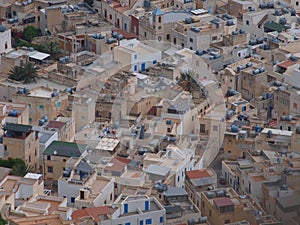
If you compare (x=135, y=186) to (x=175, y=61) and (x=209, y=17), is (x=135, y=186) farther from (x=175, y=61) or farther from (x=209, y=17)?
(x=209, y=17)

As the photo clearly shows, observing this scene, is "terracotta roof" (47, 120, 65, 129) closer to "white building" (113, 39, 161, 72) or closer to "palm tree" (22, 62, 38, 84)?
"palm tree" (22, 62, 38, 84)

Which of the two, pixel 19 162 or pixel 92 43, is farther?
pixel 92 43

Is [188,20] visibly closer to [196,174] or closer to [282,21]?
[282,21]

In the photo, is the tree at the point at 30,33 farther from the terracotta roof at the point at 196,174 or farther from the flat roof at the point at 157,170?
the terracotta roof at the point at 196,174

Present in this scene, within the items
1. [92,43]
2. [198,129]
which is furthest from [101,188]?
[92,43]

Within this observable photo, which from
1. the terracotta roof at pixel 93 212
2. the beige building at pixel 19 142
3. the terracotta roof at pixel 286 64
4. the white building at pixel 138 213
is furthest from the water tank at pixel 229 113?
the terracotta roof at pixel 93 212

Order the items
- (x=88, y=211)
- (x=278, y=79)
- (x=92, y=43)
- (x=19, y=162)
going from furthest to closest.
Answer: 1. (x=92, y=43)
2. (x=278, y=79)
3. (x=19, y=162)
4. (x=88, y=211)

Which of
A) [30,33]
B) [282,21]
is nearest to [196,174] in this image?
[282,21]
